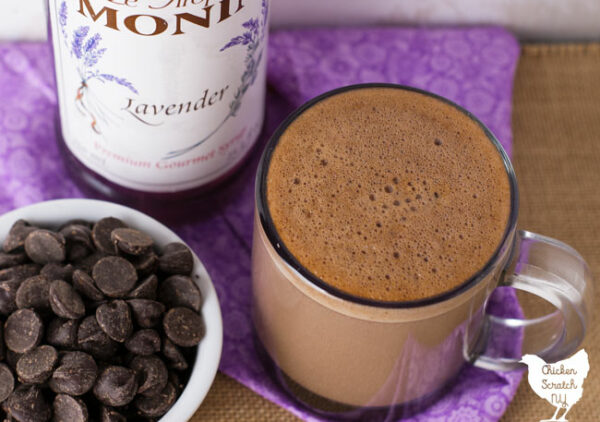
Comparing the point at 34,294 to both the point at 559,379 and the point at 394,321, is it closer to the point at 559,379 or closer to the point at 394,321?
the point at 394,321

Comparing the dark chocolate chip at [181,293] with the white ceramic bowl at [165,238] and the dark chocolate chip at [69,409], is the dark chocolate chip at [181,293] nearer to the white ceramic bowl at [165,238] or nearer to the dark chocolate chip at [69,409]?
the white ceramic bowl at [165,238]

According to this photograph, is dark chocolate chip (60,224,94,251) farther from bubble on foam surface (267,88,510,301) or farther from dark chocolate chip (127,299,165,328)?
bubble on foam surface (267,88,510,301)

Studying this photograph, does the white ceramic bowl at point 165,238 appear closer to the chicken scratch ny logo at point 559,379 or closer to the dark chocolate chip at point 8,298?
the dark chocolate chip at point 8,298

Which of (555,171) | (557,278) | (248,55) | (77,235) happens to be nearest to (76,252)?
(77,235)

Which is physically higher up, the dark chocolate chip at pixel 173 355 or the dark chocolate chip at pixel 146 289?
the dark chocolate chip at pixel 146 289

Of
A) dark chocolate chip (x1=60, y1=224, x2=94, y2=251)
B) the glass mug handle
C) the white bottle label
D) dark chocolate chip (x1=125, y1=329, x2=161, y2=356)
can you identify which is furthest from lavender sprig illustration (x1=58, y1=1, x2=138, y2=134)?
the glass mug handle

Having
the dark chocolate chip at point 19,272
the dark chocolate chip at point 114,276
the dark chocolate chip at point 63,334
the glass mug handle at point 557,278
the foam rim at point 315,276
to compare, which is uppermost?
the foam rim at point 315,276

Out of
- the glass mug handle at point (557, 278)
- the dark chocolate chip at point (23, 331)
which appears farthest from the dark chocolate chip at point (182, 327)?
the glass mug handle at point (557, 278)

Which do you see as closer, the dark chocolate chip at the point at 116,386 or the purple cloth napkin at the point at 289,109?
the dark chocolate chip at the point at 116,386
